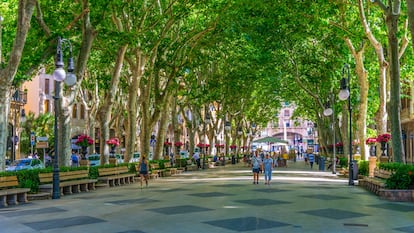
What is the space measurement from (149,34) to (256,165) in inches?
366

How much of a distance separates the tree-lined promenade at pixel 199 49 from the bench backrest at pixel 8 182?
0.53 meters

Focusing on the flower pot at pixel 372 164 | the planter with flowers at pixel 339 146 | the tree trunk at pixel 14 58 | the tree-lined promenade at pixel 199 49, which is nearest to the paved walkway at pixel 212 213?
the tree trunk at pixel 14 58

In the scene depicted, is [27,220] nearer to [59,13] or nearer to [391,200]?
[391,200]

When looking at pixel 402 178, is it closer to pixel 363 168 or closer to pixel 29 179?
pixel 363 168

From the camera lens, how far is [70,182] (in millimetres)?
21016

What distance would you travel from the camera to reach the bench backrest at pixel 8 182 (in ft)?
56.0

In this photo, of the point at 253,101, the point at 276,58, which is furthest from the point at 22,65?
the point at 253,101

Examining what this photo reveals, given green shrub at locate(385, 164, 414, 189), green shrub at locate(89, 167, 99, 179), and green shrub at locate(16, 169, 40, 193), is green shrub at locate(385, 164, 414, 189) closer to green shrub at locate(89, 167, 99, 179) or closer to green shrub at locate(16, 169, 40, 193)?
green shrub at locate(16, 169, 40, 193)

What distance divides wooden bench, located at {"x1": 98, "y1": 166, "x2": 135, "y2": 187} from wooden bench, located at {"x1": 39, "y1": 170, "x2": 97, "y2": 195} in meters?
1.78

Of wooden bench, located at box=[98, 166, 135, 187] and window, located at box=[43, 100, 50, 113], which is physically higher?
window, located at box=[43, 100, 50, 113]

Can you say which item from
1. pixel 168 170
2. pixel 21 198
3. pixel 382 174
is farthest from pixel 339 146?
pixel 21 198

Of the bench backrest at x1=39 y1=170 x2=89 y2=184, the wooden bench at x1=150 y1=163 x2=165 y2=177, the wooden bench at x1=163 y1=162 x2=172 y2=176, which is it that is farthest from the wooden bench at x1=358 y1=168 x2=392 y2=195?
the wooden bench at x1=163 y1=162 x2=172 y2=176

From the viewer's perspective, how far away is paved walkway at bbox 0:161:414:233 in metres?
11.7

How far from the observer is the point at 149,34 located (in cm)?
2850
